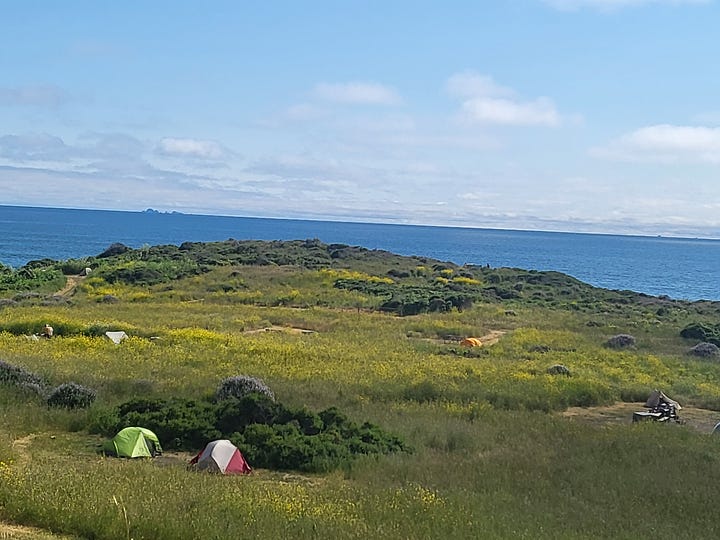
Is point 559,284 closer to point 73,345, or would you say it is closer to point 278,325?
point 278,325

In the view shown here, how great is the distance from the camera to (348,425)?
562 inches

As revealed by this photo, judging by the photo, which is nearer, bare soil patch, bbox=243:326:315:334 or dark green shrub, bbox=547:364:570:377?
dark green shrub, bbox=547:364:570:377

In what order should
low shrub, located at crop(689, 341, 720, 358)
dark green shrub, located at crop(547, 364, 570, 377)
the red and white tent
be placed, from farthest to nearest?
1. low shrub, located at crop(689, 341, 720, 358)
2. dark green shrub, located at crop(547, 364, 570, 377)
3. the red and white tent

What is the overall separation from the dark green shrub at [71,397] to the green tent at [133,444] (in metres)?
2.96

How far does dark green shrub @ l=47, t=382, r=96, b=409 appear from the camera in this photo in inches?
622

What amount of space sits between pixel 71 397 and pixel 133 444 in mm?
3559

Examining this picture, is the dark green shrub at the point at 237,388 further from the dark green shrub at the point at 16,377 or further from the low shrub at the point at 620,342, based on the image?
the low shrub at the point at 620,342

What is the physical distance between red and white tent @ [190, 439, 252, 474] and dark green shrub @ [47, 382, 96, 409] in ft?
14.7

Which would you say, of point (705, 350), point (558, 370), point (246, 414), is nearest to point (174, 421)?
point (246, 414)

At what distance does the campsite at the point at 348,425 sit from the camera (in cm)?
907

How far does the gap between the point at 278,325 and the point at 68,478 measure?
2546 cm

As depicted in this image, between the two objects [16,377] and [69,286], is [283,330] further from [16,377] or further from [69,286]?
[69,286]

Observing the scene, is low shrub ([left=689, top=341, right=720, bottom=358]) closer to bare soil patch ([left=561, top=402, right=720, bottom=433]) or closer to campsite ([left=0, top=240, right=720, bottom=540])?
campsite ([left=0, top=240, right=720, bottom=540])

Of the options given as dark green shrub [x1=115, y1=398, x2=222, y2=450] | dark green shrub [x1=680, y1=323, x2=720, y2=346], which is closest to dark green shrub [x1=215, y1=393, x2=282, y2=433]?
dark green shrub [x1=115, y1=398, x2=222, y2=450]
